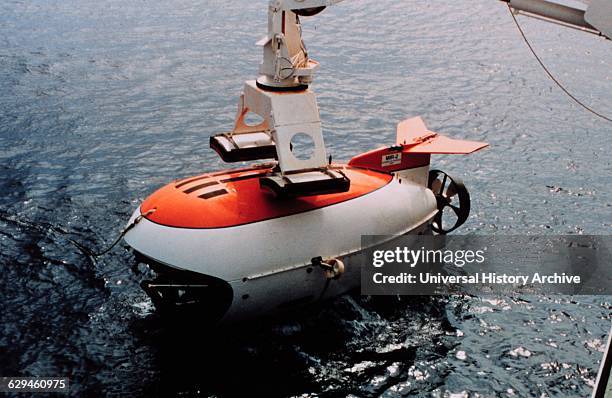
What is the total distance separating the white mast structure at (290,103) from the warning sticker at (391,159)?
61.7 inches

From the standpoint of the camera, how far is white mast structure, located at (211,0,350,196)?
384 inches

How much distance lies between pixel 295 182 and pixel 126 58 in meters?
13.6

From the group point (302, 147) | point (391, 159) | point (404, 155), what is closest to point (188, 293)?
point (391, 159)

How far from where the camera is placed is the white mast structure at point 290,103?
9766 mm

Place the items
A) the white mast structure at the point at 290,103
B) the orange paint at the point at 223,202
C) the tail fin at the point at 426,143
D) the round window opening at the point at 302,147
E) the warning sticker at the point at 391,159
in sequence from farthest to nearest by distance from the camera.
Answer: the round window opening at the point at 302,147, the warning sticker at the point at 391,159, the tail fin at the point at 426,143, the white mast structure at the point at 290,103, the orange paint at the point at 223,202

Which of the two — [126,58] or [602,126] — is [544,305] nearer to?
[602,126]

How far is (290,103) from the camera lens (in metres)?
9.95

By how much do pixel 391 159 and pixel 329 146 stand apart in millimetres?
5257

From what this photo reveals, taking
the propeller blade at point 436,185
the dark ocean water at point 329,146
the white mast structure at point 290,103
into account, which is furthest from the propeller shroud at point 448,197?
the white mast structure at point 290,103

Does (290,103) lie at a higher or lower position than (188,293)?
higher

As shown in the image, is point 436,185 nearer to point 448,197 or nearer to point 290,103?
point 448,197

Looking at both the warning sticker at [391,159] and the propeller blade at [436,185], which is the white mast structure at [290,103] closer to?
the warning sticker at [391,159]

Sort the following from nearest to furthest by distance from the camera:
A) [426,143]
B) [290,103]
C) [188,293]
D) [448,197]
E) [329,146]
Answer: [188,293], [290,103], [426,143], [448,197], [329,146]

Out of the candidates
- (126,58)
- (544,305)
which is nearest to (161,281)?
(544,305)
